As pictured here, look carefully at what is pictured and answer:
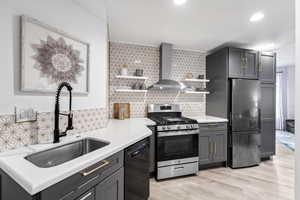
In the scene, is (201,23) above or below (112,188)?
above

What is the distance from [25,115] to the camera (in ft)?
4.08

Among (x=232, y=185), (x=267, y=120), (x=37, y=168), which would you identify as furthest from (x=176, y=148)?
(x=267, y=120)

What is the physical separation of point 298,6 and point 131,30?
2.19 meters

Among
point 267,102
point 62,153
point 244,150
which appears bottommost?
point 244,150

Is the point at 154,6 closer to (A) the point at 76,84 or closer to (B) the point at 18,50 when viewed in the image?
(A) the point at 76,84

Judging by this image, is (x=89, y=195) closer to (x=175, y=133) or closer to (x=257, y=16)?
(x=175, y=133)

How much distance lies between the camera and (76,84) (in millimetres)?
1690

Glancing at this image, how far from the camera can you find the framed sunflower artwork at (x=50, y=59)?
4.09 ft

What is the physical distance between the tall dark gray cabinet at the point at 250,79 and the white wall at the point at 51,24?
8.01 ft

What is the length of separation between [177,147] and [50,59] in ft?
7.39

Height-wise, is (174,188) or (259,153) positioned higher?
(259,153)

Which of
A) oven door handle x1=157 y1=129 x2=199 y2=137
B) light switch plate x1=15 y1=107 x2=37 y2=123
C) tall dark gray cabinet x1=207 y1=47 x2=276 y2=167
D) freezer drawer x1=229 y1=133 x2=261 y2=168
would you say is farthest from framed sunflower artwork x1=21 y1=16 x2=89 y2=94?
freezer drawer x1=229 y1=133 x2=261 y2=168

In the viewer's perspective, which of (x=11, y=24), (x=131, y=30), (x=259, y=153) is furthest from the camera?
(x=259, y=153)

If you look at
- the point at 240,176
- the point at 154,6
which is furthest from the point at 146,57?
the point at 240,176
